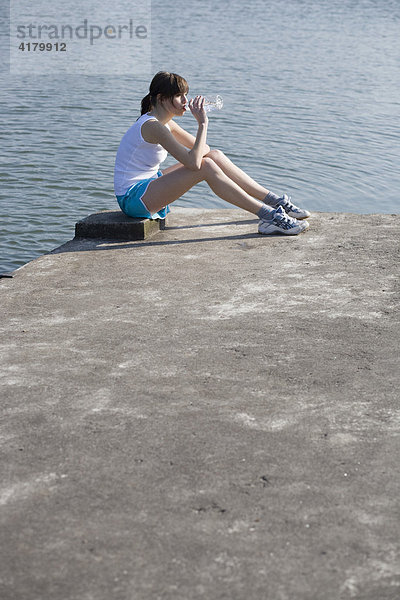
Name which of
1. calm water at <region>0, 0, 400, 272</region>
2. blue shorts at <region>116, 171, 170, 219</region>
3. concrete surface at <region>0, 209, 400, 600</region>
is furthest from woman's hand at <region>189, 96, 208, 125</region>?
calm water at <region>0, 0, 400, 272</region>

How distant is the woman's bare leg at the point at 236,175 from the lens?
21.1 feet

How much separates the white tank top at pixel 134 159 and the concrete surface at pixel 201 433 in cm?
109

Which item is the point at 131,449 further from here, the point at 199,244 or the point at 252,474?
the point at 199,244

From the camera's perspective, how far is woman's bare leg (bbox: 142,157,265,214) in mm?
6180

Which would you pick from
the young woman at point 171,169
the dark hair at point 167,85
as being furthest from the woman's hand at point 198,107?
the dark hair at point 167,85

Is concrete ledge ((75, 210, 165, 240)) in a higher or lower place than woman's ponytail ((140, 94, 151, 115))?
lower

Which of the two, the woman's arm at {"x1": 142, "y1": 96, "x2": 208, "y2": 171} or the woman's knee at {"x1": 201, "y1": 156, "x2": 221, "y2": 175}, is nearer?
the woman's arm at {"x1": 142, "y1": 96, "x2": 208, "y2": 171}

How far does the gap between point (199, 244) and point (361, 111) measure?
8.79m

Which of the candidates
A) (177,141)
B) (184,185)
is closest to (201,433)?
(184,185)

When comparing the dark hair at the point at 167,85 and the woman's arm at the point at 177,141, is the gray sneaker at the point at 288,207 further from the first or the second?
the dark hair at the point at 167,85

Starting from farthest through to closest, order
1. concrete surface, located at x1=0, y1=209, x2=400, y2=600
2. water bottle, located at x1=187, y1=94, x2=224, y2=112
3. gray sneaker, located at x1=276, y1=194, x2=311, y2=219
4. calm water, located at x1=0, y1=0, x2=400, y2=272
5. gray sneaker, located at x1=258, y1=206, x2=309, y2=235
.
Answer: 1. calm water, located at x1=0, y1=0, x2=400, y2=272
2. gray sneaker, located at x1=276, y1=194, x2=311, y2=219
3. gray sneaker, located at x1=258, y1=206, x2=309, y2=235
4. water bottle, located at x1=187, y1=94, x2=224, y2=112
5. concrete surface, located at x1=0, y1=209, x2=400, y2=600

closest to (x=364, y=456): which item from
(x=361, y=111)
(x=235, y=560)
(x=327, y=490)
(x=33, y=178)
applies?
(x=327, y=490)

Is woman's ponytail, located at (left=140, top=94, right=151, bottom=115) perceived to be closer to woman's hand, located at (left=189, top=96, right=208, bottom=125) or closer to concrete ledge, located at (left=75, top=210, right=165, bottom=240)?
woman's hand, located at (left=189, top=96, right=208, bottom=125)

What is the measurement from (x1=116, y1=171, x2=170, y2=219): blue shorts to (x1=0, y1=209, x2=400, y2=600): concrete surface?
89 centimetres
